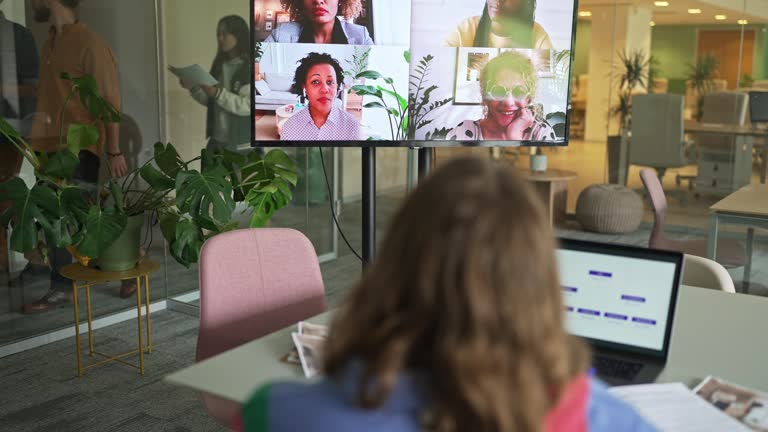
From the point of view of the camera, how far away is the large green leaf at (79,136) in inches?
147

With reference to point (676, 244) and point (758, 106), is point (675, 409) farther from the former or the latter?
point (758, 106)

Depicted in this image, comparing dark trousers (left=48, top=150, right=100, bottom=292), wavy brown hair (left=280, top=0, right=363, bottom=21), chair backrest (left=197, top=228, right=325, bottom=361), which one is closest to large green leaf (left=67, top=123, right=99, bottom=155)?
dark trousers (left=48, top=150, right=100, bottom=292)

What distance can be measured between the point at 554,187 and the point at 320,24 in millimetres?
4521

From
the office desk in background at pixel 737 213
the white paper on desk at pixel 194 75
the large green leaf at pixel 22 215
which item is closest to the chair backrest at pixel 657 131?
the office desk in background at pixel 737 213

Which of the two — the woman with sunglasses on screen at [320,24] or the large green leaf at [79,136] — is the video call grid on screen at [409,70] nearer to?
the woman with sunglasses on screen at [320,24]

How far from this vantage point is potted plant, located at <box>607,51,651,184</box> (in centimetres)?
673

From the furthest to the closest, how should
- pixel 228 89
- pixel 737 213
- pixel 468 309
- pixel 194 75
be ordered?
pixel 228 89
pixel 194 75
pixel 737 213
pixel 468 309

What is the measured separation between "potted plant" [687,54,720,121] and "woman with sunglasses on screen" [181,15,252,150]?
3.70m

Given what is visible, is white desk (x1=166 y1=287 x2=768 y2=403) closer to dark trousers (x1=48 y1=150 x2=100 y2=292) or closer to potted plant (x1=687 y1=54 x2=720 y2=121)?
dark trousers (x1=48 y1=150 x2=100 y2=292)

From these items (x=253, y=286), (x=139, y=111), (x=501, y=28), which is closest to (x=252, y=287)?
(x=253, y=286)

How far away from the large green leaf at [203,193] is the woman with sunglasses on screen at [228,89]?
1.17 metres

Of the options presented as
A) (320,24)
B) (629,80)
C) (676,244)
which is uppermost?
(320,24)

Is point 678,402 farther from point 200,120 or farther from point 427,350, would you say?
point 200,120

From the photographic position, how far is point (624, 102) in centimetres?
689
